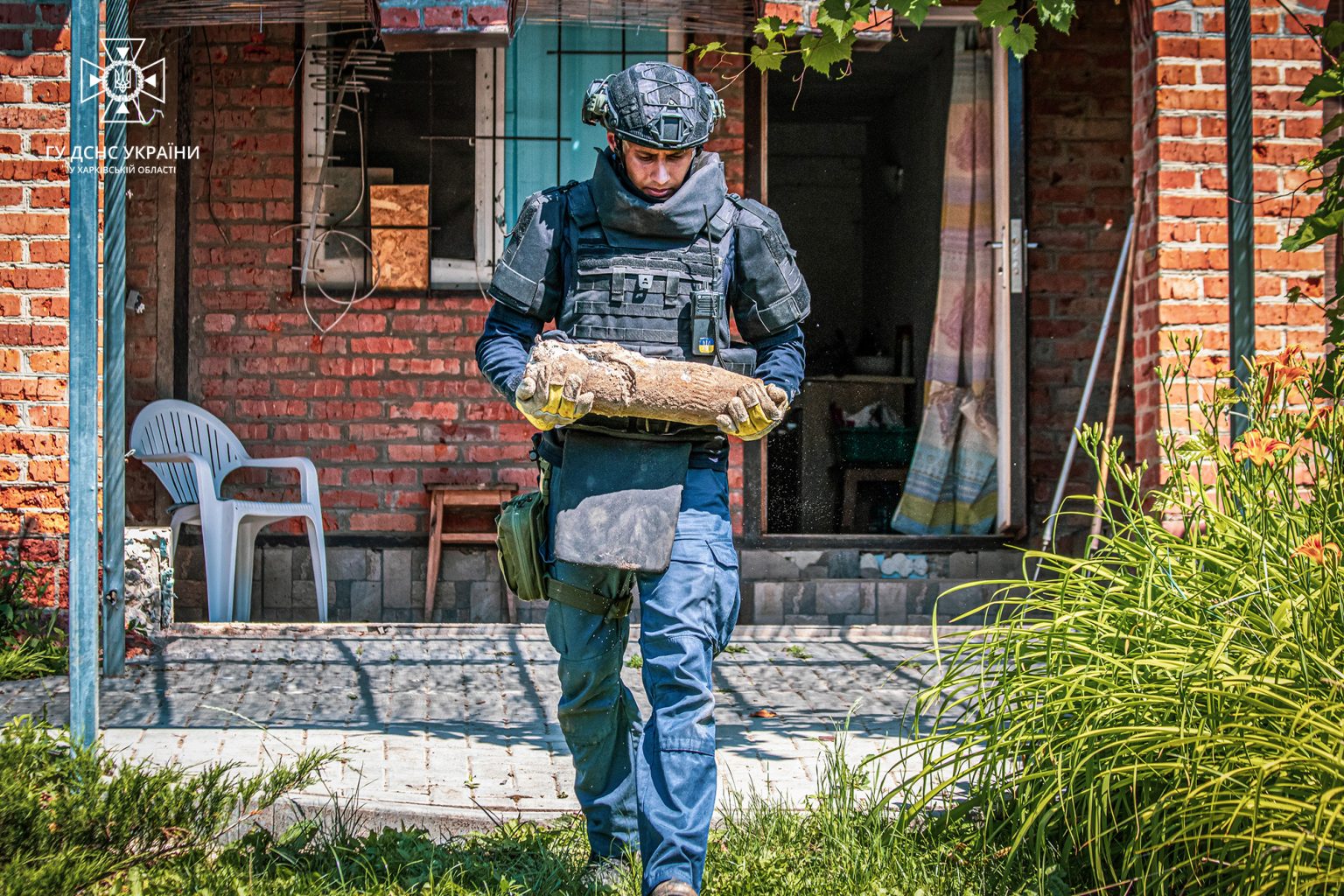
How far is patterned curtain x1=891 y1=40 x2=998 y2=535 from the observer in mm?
7504

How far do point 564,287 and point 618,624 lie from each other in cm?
82

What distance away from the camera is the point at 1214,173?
226 inches

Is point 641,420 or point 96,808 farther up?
point 641,420

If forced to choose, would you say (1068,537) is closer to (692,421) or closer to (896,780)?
(896,780)

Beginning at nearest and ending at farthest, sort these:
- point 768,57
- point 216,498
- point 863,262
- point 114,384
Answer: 1. point 768,57
2. point 114,384
3. point 216,498
4. point 863,262

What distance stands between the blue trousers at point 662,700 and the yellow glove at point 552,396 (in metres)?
0.32

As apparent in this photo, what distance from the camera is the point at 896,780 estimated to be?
4.01 metres

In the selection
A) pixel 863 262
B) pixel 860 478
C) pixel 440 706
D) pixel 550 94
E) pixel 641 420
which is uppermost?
pixel 550 94

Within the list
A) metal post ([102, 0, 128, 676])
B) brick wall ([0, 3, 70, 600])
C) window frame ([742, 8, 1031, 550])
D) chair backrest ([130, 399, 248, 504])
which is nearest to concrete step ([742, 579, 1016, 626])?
window frame ([742, 8, 1031, 550])

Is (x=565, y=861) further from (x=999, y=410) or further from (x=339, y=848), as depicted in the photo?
(x=999, y=410)

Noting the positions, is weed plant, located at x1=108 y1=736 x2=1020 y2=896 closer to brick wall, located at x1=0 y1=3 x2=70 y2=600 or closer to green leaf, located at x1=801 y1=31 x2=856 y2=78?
green leaf, located at x1=801 y1=31 x2=856 y2=78

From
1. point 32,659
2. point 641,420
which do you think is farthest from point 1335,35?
point 32,659

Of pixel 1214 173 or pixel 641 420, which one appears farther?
pixel 1214 173

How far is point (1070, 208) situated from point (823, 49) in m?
4.33
